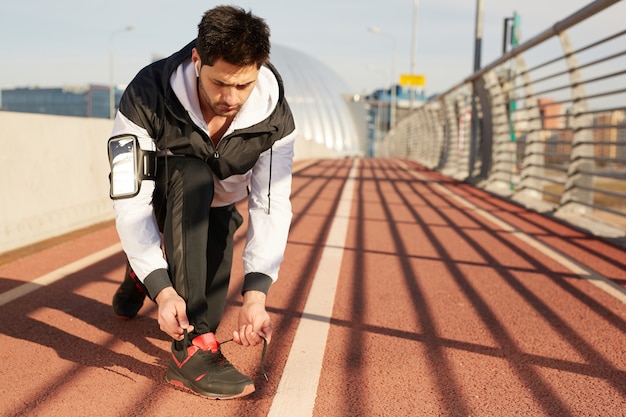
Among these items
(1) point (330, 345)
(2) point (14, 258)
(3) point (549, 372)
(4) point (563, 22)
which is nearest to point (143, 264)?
(1) point (330, 345)

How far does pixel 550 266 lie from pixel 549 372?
9.46ft

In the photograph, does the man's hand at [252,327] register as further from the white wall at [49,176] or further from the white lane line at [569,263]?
the white wall at [49,176]

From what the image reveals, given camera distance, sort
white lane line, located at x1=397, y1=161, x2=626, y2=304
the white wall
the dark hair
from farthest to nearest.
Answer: the white wall → white lane line, located at x1=397, y1=161, x2=626, y2=304 → the dark hair

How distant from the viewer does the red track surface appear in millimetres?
2867

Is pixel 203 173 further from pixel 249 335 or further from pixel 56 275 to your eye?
pixel 56 275

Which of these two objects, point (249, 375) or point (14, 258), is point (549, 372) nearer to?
point (249, 375)

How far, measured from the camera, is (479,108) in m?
15.9

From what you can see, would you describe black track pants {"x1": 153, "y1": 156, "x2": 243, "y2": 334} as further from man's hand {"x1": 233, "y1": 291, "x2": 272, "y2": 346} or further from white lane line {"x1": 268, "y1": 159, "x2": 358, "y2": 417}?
white lane line {"x1": 268, "y1": 159, "x2": 358, "y2": 417}

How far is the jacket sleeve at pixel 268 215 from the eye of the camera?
2.97m

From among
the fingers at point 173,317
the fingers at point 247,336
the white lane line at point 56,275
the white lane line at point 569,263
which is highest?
the fingers at point 173,317

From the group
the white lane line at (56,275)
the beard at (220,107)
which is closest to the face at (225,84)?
the beard at (220,107)

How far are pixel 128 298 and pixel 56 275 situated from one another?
149 centimetres

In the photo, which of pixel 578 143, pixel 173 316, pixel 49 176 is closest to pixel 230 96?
pixel 173 316

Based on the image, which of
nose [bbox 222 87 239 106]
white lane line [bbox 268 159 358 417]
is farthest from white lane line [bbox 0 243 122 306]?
nose [bbox 222 87 239 106]
